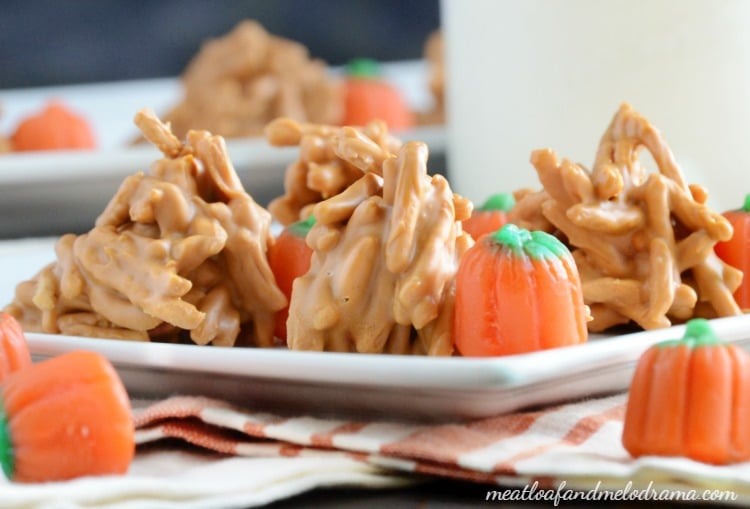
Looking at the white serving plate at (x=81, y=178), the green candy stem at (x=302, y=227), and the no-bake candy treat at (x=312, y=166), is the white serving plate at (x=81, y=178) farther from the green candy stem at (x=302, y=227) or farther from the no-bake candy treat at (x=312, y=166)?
the green candy stem at (x=302, y=227)

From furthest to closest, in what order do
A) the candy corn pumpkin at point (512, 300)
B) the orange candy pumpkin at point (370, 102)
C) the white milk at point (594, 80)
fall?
the orange candy pumpkin at point (370, 102) < the white milk at point (594, 80) < the candy corn pumpkin at point (512, 300)

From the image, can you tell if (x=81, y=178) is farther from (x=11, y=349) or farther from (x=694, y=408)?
(x=694, y=408)

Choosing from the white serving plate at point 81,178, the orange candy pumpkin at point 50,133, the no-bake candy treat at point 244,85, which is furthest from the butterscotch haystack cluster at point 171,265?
the orange candy pumpkin at point 50,133

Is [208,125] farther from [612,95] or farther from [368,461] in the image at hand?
[368,461]

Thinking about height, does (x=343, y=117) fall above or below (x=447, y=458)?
below

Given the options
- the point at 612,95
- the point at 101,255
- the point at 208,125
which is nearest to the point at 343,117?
the point at 208,125

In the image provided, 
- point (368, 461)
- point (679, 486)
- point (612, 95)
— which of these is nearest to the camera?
point (679, 486)

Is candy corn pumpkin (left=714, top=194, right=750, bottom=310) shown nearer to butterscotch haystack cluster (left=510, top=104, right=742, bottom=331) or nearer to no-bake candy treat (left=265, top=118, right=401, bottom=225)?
butterscotch haystack cluster (left=510, top=104, right=742, bottom=331)

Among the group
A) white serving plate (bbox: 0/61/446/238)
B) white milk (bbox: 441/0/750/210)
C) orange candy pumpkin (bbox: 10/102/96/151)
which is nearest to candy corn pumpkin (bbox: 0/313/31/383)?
white milk (bbox: 441/0/750/210)
